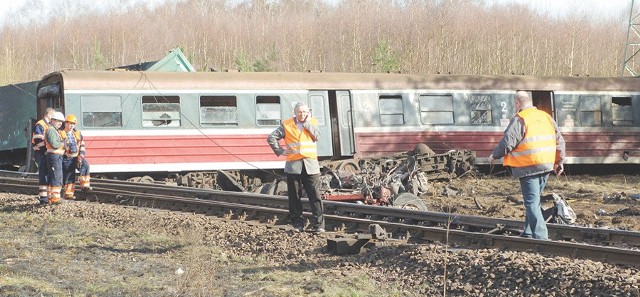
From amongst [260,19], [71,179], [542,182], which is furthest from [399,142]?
[260,19]

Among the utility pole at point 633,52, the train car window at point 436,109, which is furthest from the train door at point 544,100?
the utility pole at point 633,52

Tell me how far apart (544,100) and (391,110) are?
464 centimetres

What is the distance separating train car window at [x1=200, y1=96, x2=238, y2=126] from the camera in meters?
19.9

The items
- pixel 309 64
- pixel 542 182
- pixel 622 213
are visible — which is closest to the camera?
pixel 542 182

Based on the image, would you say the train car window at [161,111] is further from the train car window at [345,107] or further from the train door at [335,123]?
the train car window at [345,107]

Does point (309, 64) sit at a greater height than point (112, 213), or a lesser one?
greater

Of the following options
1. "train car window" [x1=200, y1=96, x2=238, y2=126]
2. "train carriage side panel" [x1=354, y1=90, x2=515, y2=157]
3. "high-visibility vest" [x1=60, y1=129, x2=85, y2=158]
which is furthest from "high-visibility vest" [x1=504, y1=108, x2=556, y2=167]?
"train carriage side panel" [x1=354, y1=90, x2=515, y2=157]

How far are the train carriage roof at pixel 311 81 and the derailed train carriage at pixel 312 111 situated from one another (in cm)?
2

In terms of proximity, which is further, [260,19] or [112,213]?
[260,19]

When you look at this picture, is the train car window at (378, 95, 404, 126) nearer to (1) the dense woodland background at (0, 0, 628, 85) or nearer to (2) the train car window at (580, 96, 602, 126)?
(2) the train car window at (580, 96, 602, 126)

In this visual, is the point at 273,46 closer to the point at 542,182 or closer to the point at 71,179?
the point at 71,179

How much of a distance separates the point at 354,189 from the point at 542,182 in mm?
6029

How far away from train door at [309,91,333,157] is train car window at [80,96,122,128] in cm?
441

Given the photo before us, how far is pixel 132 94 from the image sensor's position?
19.2 m
